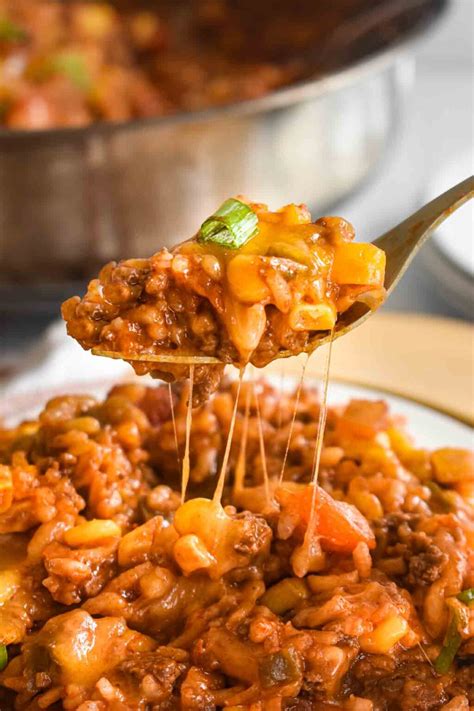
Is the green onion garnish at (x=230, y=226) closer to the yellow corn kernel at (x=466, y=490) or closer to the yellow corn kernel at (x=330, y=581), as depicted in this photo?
the yellow corn kernel at (x=330, y=581)

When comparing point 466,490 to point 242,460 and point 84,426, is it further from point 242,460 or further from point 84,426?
point 84,426

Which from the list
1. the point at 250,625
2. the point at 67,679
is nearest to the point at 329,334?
the point at 250,625

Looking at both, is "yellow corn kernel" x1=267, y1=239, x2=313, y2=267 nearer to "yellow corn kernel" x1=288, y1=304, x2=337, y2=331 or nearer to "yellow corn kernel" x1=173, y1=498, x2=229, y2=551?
"yellow corn kernel" x1=288, y1=304, x2=337, y2=331

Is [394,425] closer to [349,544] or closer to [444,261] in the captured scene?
[349,544]

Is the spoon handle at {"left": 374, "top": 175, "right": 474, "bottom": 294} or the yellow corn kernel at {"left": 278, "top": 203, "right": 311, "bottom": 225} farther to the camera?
the spoon handle at {"left": 374, "top": 175, "right": 474, "bottom": 294}

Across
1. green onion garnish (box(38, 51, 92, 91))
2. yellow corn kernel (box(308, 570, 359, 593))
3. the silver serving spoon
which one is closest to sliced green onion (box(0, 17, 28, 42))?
green onion garnish (box(38, 51, 92, 91))
